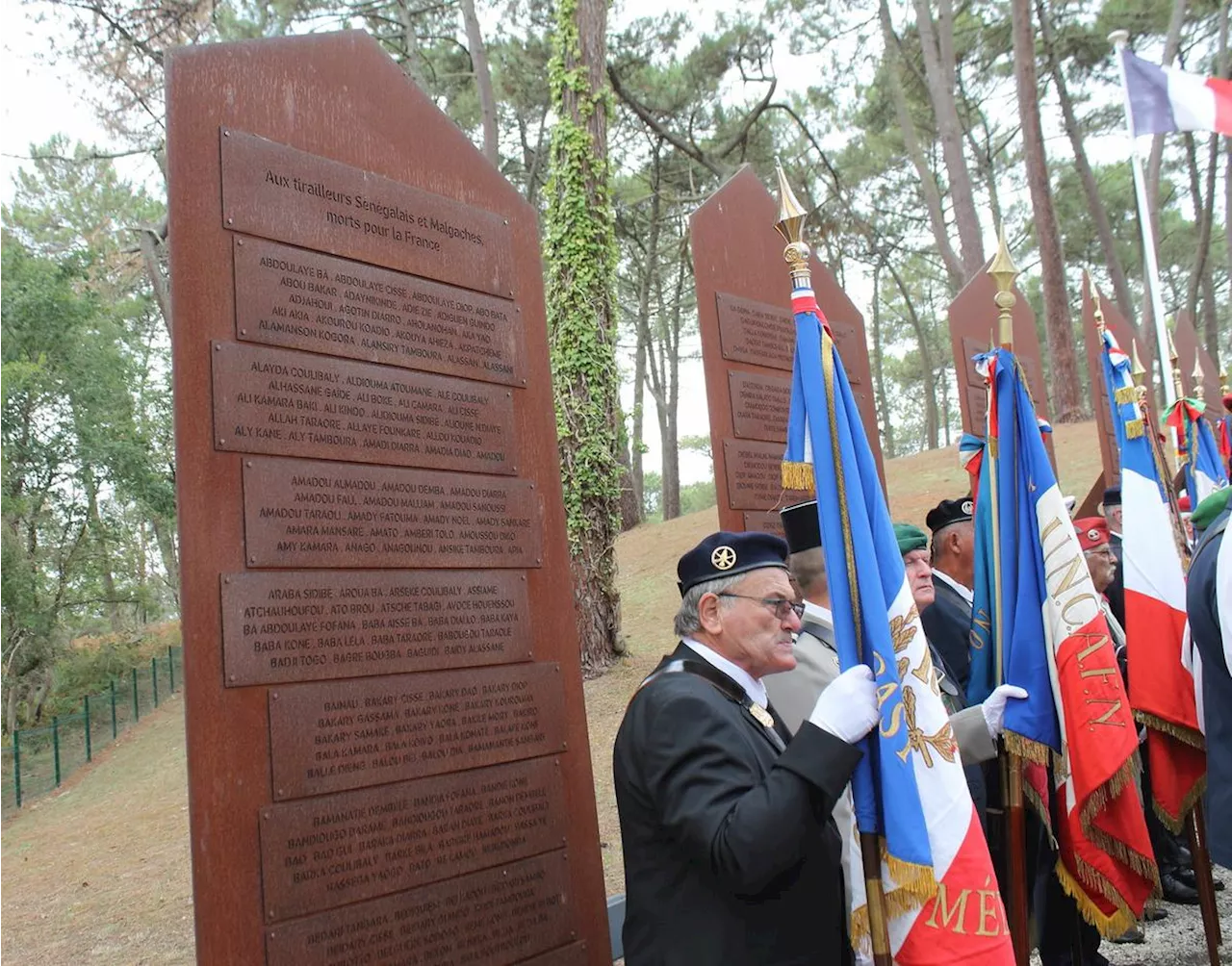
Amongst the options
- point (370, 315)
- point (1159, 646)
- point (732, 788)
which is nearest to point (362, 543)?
point (370, 315)

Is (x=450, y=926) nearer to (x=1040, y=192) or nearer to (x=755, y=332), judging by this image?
(x=755, y=332)

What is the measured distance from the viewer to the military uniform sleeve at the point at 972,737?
3.65 metres

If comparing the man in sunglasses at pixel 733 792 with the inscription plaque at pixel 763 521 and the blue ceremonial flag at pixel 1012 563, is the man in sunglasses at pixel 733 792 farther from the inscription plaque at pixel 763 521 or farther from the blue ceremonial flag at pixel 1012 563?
the inscription plaque at pixel 763 521

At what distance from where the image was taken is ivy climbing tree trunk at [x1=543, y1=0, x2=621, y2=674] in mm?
10648

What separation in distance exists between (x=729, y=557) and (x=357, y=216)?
5.15ft

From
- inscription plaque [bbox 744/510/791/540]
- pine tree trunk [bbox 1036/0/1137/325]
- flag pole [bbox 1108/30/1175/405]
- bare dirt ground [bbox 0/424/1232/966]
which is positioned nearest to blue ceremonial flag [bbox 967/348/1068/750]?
inscription plaque [bbox 744/510/791/540]

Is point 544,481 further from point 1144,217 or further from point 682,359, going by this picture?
point 682,359

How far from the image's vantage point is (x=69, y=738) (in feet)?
56.0

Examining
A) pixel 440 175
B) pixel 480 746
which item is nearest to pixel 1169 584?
pixel 480 746

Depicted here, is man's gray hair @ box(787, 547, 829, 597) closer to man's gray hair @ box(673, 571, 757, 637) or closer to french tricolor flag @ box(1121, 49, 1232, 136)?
man's gray hair @ box(673, 571, 757, 637)

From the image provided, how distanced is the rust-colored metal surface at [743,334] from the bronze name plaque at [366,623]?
1505mm

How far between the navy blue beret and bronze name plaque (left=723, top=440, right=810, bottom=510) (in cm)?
170

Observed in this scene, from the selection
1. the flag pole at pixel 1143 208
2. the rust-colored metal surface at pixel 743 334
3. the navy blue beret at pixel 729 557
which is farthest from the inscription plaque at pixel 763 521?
the flag pole at pixel 1143 208

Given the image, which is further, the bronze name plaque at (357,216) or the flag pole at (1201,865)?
the flag pole at (1201,865)
